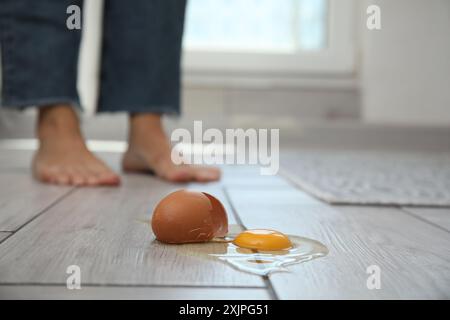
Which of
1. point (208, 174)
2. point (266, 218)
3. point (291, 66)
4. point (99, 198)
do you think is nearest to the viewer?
point (266, 218)

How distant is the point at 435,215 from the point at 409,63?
6.94 feet

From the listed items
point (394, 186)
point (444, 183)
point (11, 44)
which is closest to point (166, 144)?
point (11, 44)

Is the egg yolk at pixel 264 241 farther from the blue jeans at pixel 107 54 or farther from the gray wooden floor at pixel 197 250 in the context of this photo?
the blue jeans at pixel 107 54

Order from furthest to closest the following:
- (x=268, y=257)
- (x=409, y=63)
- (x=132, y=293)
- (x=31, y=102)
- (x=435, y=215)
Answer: (x=409, y=63), (x=31, y=102), (x=435, y=215), (x=268, y=257), (x=132, y=293)

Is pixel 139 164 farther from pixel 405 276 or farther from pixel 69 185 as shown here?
pixel 405 276

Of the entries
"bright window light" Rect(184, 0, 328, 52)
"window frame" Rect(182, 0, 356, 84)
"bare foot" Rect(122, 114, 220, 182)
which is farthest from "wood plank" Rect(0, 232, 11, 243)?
"bright window light" Rect(184, 0, 328, 52)

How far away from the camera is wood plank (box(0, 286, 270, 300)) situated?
0.43 meters

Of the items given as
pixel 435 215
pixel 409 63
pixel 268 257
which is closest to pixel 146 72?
pixel 435 215

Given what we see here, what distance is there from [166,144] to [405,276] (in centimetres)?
85

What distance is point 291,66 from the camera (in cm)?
292

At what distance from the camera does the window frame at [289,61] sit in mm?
2869

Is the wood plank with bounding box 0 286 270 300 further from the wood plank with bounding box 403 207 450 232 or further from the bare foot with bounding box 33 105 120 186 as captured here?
the bare foot with bounding box 33 105 120 186

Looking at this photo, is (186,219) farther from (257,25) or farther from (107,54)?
(257,25)

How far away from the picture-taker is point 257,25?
299 cm
